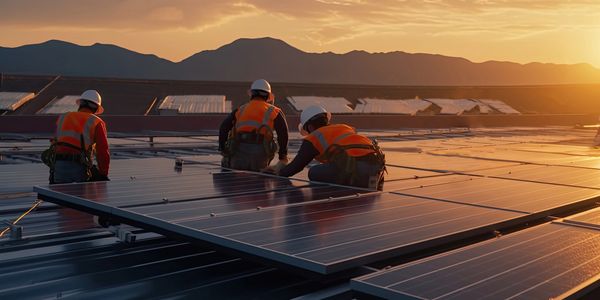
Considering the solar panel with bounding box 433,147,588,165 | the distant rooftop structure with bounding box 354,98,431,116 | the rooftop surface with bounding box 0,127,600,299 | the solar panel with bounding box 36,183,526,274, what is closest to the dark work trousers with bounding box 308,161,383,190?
the rooftop surface with bounding box 0,127,600,299

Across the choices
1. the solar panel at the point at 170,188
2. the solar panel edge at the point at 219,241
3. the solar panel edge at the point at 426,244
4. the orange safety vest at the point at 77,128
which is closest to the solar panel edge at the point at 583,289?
the solar panel edge at the point at 426,244

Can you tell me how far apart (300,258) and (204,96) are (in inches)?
1643

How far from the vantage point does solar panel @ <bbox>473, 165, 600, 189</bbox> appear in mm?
10352

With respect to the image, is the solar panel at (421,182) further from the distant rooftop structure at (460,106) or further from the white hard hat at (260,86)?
the distant rooftop structure at (460,106)

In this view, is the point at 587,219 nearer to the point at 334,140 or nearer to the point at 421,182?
the point at 421,182

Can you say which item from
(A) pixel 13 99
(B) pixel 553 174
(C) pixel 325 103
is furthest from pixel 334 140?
(C) pixel 325 103

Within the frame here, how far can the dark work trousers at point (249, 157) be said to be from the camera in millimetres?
11594

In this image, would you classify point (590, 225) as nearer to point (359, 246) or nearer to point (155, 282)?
point (359, 246)

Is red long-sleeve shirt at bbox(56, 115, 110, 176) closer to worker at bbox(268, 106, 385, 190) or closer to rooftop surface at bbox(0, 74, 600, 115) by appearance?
worker at bbox(268, 106, 385, 190)

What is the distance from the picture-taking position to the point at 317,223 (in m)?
6.13

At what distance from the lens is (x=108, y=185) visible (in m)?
8.36

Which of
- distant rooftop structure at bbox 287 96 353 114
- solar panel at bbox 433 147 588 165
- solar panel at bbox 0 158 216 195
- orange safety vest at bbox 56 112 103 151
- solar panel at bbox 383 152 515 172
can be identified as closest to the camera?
orange safety vest at bbox 56 112 103 151

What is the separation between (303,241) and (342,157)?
3.72 m

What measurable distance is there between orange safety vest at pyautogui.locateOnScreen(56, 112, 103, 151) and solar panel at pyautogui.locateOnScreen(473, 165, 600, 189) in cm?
594
